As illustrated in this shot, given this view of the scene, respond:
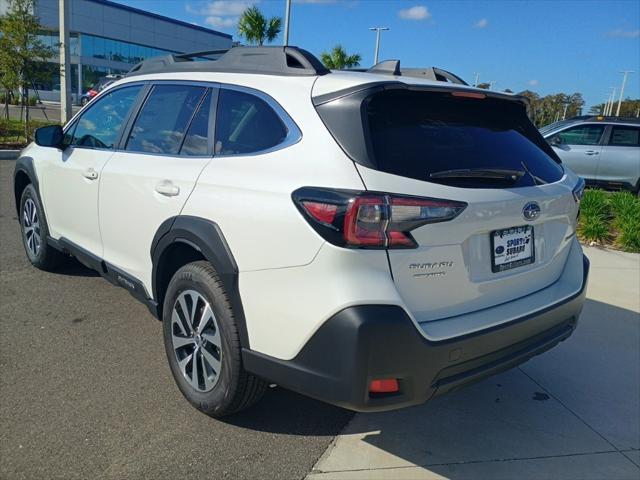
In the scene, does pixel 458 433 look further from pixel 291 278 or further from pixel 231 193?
pixel 231 193

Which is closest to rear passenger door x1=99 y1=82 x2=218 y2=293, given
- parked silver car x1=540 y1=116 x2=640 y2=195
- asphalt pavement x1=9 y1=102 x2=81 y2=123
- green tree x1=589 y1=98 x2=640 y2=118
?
parked silver car x1=540 y1=116 x2=640 y2=195

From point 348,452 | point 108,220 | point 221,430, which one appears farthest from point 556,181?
point 108,220

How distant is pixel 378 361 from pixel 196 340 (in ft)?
3.82

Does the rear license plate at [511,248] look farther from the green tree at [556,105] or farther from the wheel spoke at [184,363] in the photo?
the green tree at [556,105]

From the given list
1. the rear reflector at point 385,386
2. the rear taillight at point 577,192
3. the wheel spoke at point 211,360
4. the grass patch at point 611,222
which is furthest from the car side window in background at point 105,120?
the grass patch at point 611,222

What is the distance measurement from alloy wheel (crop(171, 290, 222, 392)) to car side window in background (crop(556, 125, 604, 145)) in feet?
39.3

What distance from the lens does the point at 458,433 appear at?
117 inches

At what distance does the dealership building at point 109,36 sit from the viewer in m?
46.8

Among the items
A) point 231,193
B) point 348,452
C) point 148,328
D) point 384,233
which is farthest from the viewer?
point 148,328

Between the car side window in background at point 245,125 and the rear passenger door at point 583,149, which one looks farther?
the rear passenger door at point 583,149

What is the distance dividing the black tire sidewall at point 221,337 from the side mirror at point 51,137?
2067 millimetres

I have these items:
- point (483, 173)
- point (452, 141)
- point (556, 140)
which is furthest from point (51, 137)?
point (556, 140)

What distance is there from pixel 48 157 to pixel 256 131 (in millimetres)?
2708

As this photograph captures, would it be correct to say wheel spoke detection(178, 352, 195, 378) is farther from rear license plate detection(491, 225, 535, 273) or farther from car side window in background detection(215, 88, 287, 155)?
rear license plate detection(491, 225, 535, 273)
